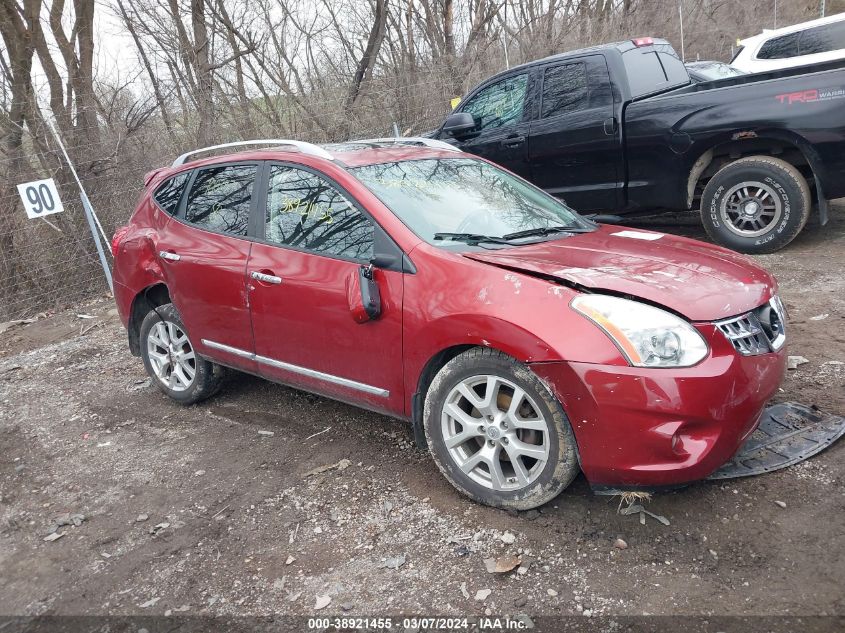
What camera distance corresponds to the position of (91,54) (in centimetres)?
1080

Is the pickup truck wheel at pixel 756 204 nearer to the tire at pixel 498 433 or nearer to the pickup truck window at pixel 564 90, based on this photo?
the pickup truck window at pixel 564 90

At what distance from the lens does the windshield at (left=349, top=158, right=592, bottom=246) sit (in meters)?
3.59

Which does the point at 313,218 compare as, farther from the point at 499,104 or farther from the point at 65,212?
the point at 65,212

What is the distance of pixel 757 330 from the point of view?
295 cm

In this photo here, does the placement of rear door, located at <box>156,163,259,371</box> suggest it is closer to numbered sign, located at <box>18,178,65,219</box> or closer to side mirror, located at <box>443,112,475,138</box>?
side mirror, located at <box>443,112,475,138</box>

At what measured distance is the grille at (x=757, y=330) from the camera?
9.32ft

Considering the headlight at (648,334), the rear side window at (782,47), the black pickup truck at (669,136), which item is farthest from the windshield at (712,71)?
the headlight at (648,334)

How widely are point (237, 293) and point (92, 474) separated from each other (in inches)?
55.2

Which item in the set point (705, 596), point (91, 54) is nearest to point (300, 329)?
point (705, 596)

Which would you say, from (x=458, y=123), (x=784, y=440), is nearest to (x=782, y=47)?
(x=458, y=123)

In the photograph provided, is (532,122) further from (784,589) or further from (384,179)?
(784,589)

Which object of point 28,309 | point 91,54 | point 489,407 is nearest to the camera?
point 489,407

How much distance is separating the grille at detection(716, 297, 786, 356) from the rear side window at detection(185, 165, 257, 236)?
107 inches

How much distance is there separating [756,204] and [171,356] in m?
5.27
